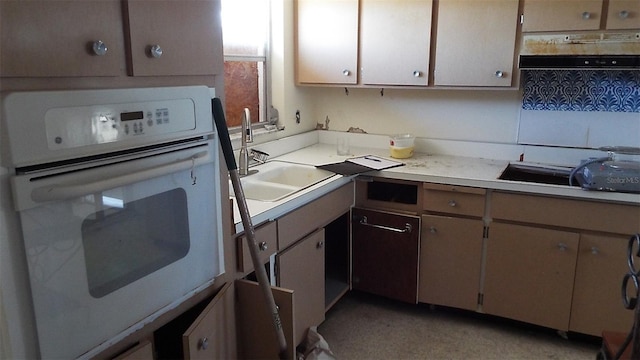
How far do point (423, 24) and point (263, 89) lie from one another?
41.7 inches

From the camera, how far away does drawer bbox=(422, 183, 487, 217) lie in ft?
8.16

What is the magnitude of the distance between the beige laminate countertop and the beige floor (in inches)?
32.1

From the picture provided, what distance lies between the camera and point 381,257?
2744mm

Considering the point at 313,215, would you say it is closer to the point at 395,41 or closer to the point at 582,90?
the point at 395,41

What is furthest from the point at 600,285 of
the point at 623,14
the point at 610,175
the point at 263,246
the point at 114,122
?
the point at 114,122

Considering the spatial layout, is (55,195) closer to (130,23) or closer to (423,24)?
(130,23)

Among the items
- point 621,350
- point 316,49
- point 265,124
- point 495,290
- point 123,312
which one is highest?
point 316,49

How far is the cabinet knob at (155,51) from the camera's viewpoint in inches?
49.8

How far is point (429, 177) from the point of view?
8.38ft

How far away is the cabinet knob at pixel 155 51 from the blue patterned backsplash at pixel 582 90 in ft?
7.20

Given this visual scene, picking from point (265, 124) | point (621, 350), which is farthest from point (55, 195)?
point (265, 124)

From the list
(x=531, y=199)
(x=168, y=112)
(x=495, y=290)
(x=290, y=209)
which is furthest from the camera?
(x=495, y=290)

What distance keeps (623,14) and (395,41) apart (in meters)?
1.14

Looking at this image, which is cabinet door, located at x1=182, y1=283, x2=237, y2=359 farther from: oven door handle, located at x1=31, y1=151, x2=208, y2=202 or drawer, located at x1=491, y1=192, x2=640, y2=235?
drawer, located at x1=491, y1=192, x2=640, y2=235
